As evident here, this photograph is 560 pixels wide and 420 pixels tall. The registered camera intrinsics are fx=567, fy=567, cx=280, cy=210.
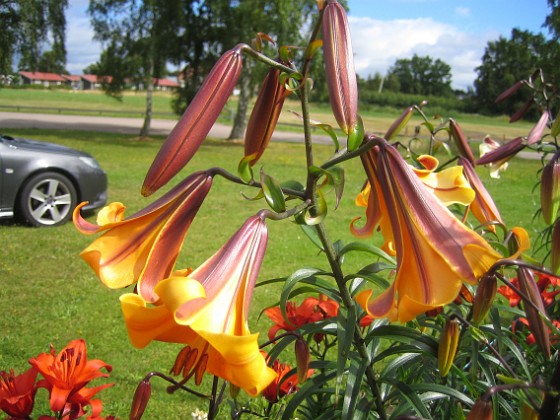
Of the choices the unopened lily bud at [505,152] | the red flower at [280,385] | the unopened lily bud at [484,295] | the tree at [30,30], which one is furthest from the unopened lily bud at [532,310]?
the tree at [30,30]

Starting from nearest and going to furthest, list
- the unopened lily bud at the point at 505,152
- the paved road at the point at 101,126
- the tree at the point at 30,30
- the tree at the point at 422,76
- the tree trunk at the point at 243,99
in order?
the unopened lily bud at the point at 505,152 < the tree at the point at 30,30 < the tree trunk at the point at 243,99 < the paved road at the point at 101,126 < the tree at the point at 422,76

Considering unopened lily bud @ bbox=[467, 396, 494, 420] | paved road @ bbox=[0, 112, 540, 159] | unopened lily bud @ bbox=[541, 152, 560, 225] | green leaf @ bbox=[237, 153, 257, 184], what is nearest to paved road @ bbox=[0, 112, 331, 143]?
paved road @ bbox=[0, 112, 540, 159]

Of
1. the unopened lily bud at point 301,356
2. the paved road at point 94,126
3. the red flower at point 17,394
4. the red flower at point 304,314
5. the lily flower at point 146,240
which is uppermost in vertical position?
the lily flower at point 146,240

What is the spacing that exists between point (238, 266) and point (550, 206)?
1048 millimetres

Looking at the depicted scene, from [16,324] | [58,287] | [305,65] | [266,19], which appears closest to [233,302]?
[305,65]

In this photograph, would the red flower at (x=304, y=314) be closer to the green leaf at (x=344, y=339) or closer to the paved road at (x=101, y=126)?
the green leaf at (x=344, y=339)

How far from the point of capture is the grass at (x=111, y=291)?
122 inches

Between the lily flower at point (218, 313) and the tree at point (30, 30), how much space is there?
43.3ft

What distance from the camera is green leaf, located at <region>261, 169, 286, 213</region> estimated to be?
86 centimetres

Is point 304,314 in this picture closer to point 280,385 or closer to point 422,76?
point 280,385

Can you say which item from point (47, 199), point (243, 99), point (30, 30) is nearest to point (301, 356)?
point (47, 199)

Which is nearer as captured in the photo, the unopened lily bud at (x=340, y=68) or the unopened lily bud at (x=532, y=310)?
the unopened lily bud at (x=340, y=68)

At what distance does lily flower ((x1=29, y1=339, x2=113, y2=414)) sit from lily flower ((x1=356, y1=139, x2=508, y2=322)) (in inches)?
31.2

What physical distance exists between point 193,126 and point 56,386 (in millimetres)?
725
